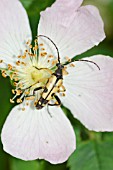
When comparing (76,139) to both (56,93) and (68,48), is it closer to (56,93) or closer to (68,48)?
(56,93)

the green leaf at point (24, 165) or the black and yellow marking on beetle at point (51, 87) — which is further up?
the black and yellow marking on beetle at point (51, 87)

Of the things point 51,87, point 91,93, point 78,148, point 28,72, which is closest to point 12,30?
point 28,72

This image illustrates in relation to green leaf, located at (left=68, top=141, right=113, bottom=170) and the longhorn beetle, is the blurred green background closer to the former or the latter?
green leaf, located at (left=68, top=141, right=113, bottom=170)

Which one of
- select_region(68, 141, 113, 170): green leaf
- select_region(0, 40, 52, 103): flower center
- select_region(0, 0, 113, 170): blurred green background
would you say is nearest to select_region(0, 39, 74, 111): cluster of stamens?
select_region(0, 40, 52, 103): flower center

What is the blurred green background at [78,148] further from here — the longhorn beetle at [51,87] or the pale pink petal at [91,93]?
the longhorn beetle at [51,87]

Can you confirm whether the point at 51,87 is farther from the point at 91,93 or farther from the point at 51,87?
the point at 91,93

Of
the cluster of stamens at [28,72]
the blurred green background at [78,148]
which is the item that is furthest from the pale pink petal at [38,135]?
the blurred green background at [78,148]

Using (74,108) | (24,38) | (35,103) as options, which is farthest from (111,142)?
(24,38)
